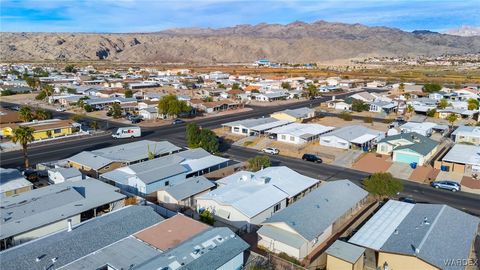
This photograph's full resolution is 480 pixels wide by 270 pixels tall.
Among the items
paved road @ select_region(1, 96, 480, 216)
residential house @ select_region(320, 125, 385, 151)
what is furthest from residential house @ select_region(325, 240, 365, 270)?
residential house @ select_region(320, 125, 385, 151)

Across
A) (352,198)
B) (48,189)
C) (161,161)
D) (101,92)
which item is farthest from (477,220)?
(101,92)

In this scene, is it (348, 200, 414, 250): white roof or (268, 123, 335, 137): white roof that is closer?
(348, 200, 414, 250): white roof

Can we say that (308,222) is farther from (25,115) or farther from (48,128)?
(25,115)

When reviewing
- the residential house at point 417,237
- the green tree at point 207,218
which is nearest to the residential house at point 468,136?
the residential house at point 417,237

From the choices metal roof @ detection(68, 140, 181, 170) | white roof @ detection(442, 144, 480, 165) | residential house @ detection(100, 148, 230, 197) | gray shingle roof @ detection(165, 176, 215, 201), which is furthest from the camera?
white roof @ detection(442, 144, 480, 165)

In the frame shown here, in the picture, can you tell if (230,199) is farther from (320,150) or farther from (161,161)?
(320,150)

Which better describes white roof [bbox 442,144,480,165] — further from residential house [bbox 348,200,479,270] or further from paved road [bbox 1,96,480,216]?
residential house [bbox 348,200,479,270]

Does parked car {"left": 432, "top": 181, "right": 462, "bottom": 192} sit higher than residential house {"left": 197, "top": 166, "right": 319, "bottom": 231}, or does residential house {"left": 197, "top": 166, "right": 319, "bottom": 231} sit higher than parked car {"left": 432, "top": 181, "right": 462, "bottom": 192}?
residential house {"left": 197, "top": 166, "right": 319, "bottom": 231}
